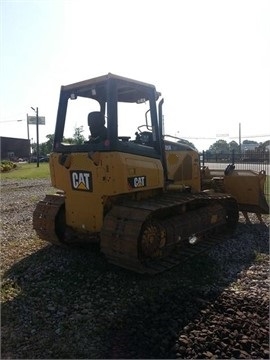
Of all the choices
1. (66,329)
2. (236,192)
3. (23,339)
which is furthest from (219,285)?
(236,192)

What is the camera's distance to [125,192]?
5148 mm

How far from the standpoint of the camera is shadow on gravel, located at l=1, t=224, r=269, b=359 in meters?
3.49

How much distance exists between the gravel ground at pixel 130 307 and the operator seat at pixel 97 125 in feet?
6.71

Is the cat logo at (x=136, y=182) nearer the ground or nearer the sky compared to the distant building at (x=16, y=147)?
nearer the ground

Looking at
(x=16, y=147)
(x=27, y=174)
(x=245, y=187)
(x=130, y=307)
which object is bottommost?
(x=130, y=307)

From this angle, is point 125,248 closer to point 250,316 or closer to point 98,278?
point 98,278

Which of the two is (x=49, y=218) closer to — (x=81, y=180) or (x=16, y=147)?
(x=81, y=180)

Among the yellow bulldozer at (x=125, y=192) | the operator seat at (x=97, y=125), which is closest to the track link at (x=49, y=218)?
the yellow bulldozer at (x=125, y=192)

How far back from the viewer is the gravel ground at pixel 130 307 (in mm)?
3439

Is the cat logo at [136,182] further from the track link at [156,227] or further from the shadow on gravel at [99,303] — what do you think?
the shadow on gravel at [99,303]

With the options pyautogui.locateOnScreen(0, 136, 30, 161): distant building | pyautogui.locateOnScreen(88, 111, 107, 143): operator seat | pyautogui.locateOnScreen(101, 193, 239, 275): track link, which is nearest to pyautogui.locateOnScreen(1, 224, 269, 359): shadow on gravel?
pyautogui.locateOnScreen(101, 193, 239, 275): track link

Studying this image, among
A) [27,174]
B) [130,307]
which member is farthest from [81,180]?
Result: [27,174]

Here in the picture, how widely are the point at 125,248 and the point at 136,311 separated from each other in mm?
867

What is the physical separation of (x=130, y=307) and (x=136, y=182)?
184 centimetres
